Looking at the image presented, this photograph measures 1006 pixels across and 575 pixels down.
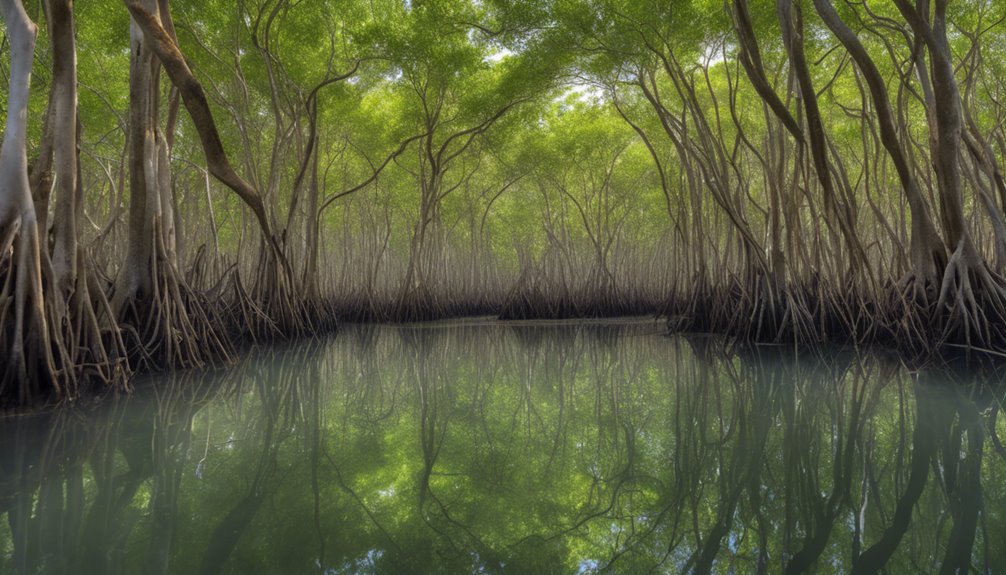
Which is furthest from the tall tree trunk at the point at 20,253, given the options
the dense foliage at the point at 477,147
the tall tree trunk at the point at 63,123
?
the tall tree trunk at the point at 63,123

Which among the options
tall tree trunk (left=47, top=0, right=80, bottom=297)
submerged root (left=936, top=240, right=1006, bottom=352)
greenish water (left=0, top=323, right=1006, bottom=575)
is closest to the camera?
greenish water (left=0, top=323, right=1006, bottom=575)

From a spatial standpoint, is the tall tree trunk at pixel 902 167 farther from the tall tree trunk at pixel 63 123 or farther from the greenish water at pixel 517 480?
the tall tree trunk at pixel 63 123

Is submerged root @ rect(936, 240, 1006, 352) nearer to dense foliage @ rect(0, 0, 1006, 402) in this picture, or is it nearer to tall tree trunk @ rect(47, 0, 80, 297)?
dense foliage @ rect(0, 0, 1006, 402)

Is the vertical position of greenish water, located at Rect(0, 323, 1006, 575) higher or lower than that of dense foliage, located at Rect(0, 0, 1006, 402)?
lower

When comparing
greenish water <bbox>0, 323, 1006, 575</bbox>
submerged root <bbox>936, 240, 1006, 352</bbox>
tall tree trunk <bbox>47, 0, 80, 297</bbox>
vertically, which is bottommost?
greenish water <bbox>0, 323, 1006, 575</bbox>

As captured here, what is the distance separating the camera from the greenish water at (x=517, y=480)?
1344 millimetres

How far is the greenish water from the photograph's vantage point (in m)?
1.34

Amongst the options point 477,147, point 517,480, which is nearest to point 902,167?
point 517,480

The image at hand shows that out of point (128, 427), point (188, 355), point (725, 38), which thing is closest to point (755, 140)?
point (725, 38)

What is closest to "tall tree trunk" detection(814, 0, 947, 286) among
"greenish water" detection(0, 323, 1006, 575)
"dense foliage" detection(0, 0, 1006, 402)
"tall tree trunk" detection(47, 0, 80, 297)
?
"dense foliage" detection(0, 0, 1006, 402)

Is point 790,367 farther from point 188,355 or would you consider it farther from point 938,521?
point 188,355

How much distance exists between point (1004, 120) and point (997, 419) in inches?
318

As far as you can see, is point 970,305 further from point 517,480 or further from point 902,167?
point 517,480

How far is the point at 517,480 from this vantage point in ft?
6.28
